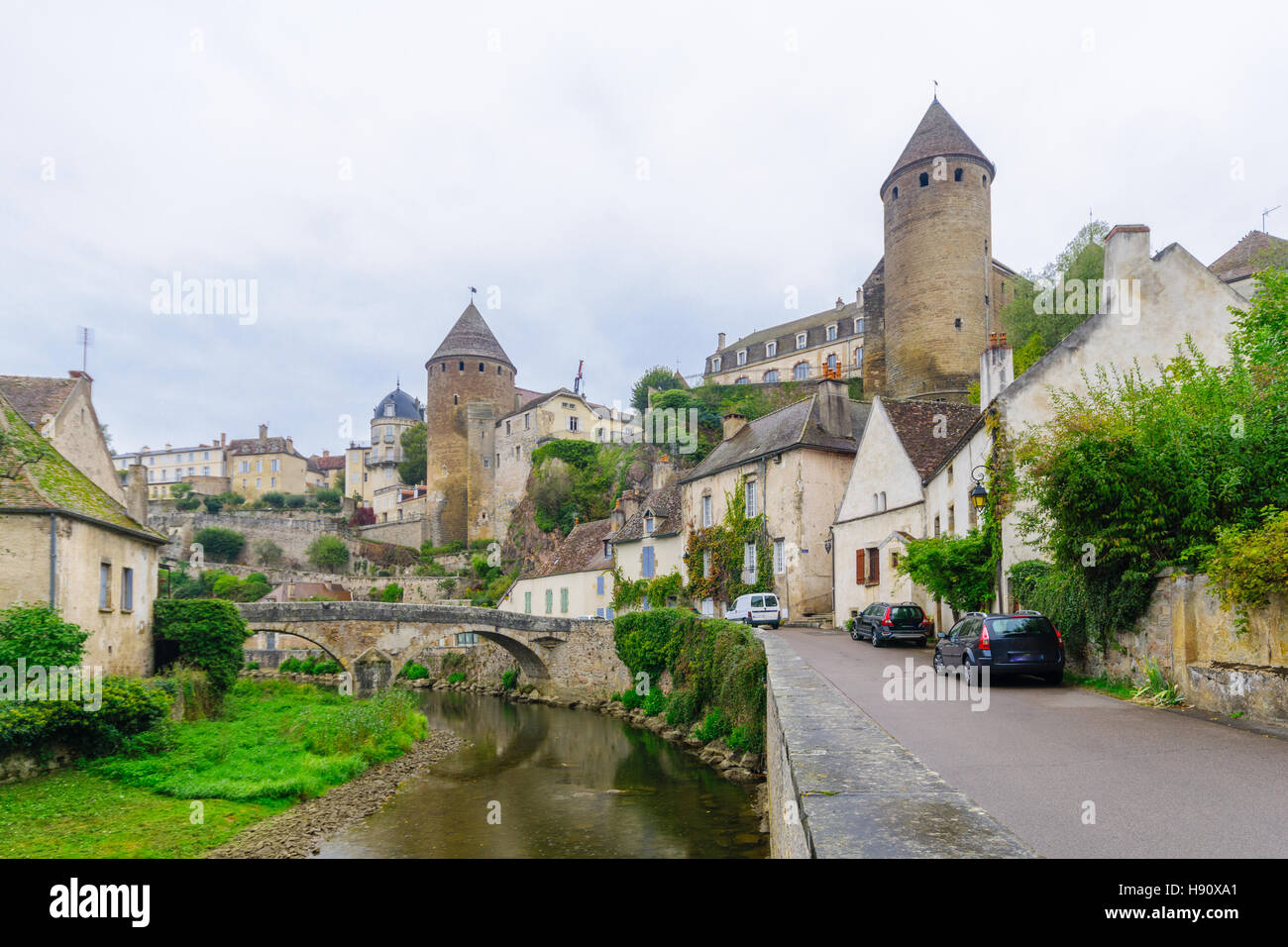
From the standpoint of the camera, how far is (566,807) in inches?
661

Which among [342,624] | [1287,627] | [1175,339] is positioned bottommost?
[342,624]

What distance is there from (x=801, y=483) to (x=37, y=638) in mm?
21888

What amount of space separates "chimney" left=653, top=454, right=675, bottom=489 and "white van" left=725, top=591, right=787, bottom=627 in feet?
49.8

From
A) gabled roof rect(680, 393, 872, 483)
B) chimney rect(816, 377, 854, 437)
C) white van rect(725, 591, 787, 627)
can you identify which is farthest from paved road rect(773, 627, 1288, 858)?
chimney rect(816, 377, 854, 437)

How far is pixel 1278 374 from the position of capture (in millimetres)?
11883

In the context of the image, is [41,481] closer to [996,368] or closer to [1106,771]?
[1106,771]

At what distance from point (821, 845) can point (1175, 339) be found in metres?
17.0

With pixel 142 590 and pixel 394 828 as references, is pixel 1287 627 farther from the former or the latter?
pixel 142 590

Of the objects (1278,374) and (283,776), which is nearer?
(1278,374)

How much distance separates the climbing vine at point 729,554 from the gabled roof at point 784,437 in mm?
1568

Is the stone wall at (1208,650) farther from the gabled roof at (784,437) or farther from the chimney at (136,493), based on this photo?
the chimney at (136,493)

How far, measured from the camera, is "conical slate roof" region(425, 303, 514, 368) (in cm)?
6469

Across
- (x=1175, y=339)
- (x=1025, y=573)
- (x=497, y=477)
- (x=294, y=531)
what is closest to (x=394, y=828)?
(x=1025, y=573)

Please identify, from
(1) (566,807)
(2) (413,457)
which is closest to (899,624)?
(1) (566,807)
